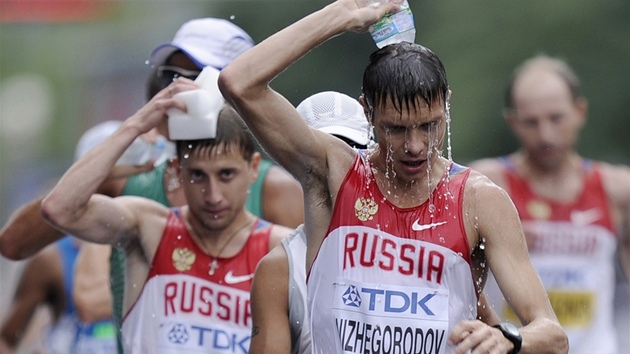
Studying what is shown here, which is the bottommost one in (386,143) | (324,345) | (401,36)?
(324,345)

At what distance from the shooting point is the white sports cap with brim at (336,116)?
17.4 feet

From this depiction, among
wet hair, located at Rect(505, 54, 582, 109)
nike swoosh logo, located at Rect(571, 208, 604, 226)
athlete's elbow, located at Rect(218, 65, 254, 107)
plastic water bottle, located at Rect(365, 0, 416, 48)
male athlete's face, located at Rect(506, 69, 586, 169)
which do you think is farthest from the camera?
wet hair, located at Rect(505, 54, 582, 109)

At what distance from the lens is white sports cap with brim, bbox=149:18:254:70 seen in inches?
258

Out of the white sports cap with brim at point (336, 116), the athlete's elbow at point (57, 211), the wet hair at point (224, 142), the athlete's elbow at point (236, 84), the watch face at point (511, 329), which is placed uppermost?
the athlete's elbow at point (236, 84)

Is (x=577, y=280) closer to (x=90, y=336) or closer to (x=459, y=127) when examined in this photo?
(x=90, y=336)

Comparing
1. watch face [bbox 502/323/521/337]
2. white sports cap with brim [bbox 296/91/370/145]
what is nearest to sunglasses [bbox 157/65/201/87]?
white sports cap with brim [bbox 296/91/370/145]

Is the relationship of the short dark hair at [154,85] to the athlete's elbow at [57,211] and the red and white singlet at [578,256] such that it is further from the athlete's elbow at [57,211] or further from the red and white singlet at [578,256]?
the red and white singlet at [578,256]

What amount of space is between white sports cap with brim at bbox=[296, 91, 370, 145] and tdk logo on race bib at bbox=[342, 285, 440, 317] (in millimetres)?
827

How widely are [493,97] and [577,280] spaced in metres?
8.57

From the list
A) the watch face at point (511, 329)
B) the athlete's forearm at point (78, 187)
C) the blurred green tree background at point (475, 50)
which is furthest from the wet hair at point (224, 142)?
the watch face at point (511, 329)

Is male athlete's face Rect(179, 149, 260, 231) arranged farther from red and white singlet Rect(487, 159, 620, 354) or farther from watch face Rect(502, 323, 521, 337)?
red and white singlet Rect(487, 159, 620, 354)

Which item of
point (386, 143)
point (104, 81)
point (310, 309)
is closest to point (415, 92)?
point (386, 143)

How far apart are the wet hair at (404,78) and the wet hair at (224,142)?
1.36 metres

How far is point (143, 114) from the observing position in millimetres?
5938
